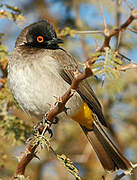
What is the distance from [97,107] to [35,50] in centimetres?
88

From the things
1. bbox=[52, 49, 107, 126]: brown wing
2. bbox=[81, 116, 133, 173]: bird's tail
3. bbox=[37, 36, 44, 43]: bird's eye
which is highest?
bbox=[37, 36, 44, 43]: bird's eye

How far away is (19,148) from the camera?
525cm

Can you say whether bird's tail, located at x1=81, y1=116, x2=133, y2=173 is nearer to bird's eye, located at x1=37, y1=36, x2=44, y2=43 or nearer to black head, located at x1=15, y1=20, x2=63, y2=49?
black head, located at x1=15, y1=20, x2=63, y2=49

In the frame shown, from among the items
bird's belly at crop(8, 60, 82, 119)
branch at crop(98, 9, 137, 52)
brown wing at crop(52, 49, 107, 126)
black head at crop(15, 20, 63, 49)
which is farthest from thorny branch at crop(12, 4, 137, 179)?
black head at crop(15, 20, 63, 49)

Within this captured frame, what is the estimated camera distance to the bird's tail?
3650 mm

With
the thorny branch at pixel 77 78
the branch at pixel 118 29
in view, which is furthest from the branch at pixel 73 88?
the branch at pixel 118 29

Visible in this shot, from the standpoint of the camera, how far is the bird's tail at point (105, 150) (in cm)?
365

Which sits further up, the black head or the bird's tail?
the black head

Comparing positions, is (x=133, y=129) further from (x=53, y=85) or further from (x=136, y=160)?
(x=53, y=85)

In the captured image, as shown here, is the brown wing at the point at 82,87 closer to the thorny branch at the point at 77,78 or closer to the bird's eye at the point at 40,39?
the bird's eye at the point at 40,39

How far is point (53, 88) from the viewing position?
3.59m

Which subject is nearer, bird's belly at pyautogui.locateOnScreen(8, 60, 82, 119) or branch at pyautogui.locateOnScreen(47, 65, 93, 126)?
branch at pyautogui.locateOnScreen(47, 65, 93, 126)

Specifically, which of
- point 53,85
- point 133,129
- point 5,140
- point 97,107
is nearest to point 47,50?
point 53,85

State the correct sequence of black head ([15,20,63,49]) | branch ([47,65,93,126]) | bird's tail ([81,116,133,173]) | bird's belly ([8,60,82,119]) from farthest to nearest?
black head ([15,20,63,49]) < bird's tail ([81,116,133,173]) < bird's belly ([8,60,82,119]) < branch ([47,65,93,126])
